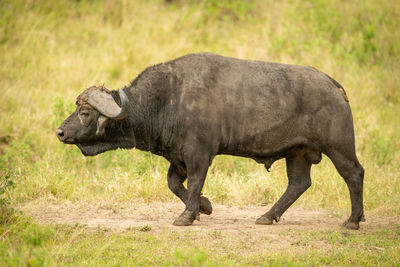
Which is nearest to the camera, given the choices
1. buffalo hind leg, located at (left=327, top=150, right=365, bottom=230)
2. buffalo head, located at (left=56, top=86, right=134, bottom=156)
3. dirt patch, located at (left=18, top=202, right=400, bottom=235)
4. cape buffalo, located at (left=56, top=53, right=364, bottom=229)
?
buffalo head, located at (left=56, top=86, right=134, bottom=156)

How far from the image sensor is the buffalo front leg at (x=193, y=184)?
683 cm

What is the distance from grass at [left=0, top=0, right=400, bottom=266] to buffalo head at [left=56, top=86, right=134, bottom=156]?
0.93m

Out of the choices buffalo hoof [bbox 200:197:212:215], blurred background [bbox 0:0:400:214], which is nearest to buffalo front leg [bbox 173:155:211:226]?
buffalo hoof [bbox 200:197:212:215]

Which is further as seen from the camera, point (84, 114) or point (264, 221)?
point (264, 221)

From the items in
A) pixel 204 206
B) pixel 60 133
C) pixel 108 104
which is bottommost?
pixel 204 206

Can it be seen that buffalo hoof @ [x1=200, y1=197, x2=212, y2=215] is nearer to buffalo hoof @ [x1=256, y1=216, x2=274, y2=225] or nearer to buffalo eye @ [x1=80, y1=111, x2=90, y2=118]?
buffalo hoof @ [x1=256, y1=216, x2=274, y2=225]

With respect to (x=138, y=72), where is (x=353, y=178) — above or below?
below

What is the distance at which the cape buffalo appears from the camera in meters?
6.87

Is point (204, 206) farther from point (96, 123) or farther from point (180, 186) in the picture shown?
point (96, 123)

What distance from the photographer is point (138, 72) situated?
13164 mm

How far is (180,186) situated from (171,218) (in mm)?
502

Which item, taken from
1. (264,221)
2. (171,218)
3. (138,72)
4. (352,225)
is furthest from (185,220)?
(138,72)

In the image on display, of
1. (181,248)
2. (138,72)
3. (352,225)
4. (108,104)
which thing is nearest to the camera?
(181,248)

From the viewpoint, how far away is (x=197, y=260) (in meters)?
4.82
